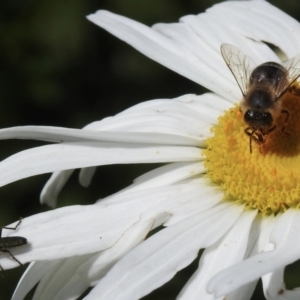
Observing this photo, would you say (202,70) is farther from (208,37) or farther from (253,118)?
(253,118)

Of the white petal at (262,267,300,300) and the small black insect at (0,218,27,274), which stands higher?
the small black insect at (0,218,27,274)

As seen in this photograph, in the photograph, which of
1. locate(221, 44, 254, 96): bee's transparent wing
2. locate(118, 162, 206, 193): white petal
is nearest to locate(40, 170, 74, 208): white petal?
locate(118, 162, 206, 193): white petal

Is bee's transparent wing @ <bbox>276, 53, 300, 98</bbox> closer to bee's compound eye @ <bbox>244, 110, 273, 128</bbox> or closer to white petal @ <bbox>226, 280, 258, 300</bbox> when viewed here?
bee's compound eye @ <bbox>244, 110, 273, 128</bbox>

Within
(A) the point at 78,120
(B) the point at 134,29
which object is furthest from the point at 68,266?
(A) the point at 78,120

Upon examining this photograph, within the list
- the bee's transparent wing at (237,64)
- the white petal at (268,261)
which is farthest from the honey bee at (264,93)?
the white petal at (268,261)

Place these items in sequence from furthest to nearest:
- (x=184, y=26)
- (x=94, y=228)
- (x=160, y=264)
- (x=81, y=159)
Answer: (x=184, y=26)
(x=81, y=159)
(x=94, y=228)
(x=160, y=264)

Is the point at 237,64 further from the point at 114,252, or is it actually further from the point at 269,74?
the point at 114,252

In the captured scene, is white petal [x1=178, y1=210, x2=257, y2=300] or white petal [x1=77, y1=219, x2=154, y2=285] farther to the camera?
white petal [x1=77, y1=219, x2=154, y2=285]
